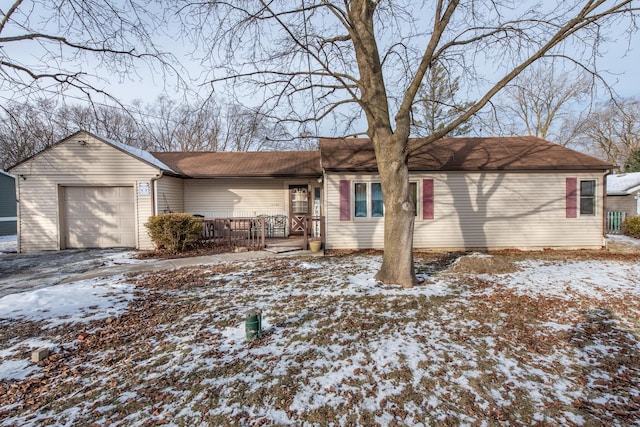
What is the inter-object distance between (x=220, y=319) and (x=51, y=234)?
1000 centimetres

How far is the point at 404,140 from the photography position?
5633mm

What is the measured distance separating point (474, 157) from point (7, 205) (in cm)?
2347

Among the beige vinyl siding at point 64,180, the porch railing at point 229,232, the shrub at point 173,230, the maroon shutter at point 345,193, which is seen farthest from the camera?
the porch railing at point 229,232

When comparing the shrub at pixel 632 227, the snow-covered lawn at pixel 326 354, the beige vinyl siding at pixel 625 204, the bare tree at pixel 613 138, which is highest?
the bare tree at pixel 613 138

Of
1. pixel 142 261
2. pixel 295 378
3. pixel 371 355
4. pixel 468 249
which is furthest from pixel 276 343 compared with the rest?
pixel 468 249

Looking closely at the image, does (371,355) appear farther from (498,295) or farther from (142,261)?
(142,261)

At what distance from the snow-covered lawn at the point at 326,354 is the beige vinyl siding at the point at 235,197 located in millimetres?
7019

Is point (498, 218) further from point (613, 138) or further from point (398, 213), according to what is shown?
point (613, 138)

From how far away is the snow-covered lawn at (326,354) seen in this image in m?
2.50

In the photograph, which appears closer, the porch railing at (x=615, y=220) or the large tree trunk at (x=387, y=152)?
the large tree trunk at (x=387, y=152)

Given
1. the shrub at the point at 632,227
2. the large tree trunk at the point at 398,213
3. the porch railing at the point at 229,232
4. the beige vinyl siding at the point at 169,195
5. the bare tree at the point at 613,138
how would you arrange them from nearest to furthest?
the large tree trunk at the point at 398,213 < the porch railing at the point at 229,232 < the beige vinyl siding at the point at 169,195 < the shrub at the point at 632,227 < the bare tree at the point at 613,138

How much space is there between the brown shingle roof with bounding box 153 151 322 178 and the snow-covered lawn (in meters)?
6.87

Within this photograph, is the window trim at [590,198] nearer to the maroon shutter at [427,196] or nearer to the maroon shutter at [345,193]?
the maroon shutter at [427,196]

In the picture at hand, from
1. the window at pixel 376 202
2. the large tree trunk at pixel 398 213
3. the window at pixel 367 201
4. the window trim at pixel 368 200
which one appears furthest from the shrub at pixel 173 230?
the large tree trunk at pixel 398 213
